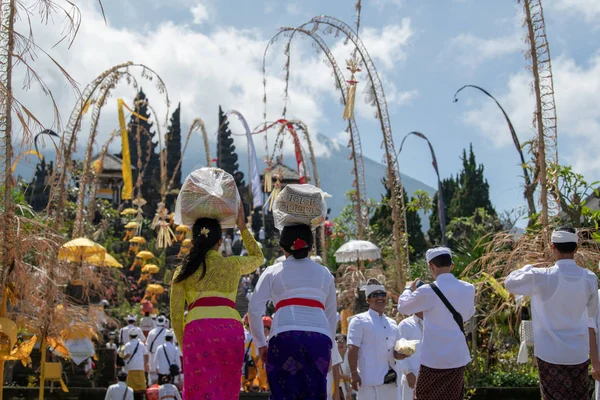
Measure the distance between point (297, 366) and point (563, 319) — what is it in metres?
2.12

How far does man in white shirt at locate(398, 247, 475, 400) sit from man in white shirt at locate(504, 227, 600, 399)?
0.45 m

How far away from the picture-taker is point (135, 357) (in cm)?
1323

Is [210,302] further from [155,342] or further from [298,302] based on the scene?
[155,342]

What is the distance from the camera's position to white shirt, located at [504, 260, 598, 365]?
18.5 ft

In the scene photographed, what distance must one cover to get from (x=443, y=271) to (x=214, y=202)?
186 cm

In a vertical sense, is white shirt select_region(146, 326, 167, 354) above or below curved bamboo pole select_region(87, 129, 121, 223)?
below

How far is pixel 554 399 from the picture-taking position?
561cm

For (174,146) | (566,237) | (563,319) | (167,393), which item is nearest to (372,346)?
(563,319)

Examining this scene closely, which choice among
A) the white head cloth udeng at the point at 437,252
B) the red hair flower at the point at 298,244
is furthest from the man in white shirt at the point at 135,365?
the red hair flower at the point at 298,244

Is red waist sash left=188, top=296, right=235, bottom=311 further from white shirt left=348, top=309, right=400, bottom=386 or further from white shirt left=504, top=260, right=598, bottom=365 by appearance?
white shirt left=348, top=309, right=400, bottom=386

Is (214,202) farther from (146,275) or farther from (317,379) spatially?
(146,275)

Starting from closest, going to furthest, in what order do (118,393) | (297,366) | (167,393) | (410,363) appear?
(297,366)
(410,363)
(167,393)
(118,393)

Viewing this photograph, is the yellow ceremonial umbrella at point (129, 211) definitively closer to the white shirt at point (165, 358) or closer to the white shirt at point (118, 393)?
the white shirt at point (165, 358)

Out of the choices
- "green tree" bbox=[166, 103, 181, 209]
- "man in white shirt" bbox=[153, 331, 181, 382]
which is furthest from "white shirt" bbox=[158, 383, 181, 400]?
"green tree" bbox=[166, 103, 181, 209]
